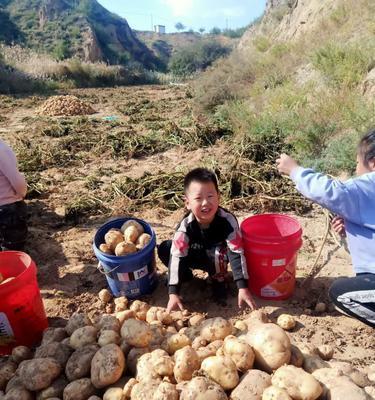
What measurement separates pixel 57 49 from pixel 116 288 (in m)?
41.2

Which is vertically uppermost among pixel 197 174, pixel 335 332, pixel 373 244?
pixel 197 174

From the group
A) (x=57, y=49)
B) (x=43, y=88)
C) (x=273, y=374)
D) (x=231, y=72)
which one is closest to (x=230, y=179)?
(x=273, y=374)

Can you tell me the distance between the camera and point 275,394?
1.67 m

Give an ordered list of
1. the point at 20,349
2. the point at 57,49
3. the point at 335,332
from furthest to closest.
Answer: the point at 57,49 → the point at 335,332 → the point at 20,349

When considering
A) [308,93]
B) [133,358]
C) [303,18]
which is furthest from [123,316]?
[303,18]

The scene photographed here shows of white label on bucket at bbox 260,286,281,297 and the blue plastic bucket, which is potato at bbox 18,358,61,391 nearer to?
the blue plastic bucket

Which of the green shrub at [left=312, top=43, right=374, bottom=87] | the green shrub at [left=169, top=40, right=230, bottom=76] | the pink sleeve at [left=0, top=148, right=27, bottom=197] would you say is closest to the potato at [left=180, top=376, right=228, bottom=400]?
the pink sleeve at [left=0, top=148, right=27, bottom=197]

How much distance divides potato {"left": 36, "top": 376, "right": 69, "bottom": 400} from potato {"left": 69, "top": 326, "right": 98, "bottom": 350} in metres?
0.20

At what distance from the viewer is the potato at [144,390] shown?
5.76 ft

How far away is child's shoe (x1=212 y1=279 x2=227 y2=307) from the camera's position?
9.91 ft

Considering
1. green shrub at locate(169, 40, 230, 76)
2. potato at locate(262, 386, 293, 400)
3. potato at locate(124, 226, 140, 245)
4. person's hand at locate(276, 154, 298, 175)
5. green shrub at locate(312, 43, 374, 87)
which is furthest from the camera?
green shrub at locate(169, 40, 230, 76)

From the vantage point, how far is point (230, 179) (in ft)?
16.1

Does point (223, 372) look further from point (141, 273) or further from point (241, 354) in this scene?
point (141, 273)

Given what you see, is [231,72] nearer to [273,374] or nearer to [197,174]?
[197,174]
